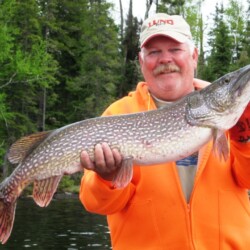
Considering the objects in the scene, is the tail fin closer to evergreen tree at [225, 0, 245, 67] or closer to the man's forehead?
the man's forehead

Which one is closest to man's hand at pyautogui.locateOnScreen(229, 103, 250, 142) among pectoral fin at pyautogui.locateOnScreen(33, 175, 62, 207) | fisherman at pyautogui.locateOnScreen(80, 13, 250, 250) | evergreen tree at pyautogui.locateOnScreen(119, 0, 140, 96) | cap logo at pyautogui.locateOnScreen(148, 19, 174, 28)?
fisherman at pyautogui.locateOnScreen(80, 13, 250, 250)

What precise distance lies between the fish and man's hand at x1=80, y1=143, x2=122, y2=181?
35 mm

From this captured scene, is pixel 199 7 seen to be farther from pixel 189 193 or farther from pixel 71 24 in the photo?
pixel 189 193

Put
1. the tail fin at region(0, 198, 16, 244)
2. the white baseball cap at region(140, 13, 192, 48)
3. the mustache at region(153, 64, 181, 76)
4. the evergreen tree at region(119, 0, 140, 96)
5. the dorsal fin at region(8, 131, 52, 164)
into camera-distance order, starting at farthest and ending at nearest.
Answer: the evergreen tree at region(119, 0, 140, 96) → the white baseball cap at region(140, 13, 192, 48) → the mustache at region(153, 64, 181, 76) → the dorsal fin at region(8, 131, 52, 164) → the tail fin at region(0, 198, 16, 244)

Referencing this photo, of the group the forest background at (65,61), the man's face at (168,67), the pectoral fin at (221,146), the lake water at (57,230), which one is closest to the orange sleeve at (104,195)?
the pectoral fin at (221,146)

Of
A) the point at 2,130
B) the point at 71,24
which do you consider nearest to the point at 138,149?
the point at 2,130

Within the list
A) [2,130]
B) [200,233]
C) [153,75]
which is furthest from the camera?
[2,130]

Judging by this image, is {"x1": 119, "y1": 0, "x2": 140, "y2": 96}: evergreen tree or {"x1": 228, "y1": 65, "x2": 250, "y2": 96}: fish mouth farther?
{"x1": 119, "y1": 0, "x2": 140, "y2": 96}: evergreen tree

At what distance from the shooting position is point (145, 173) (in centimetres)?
363

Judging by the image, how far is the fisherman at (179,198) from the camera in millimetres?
3438

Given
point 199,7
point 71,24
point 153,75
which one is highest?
point 199,7

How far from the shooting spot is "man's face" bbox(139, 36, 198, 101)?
3809mm

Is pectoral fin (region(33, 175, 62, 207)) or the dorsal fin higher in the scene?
the dorsal fin

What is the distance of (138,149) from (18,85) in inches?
1027
